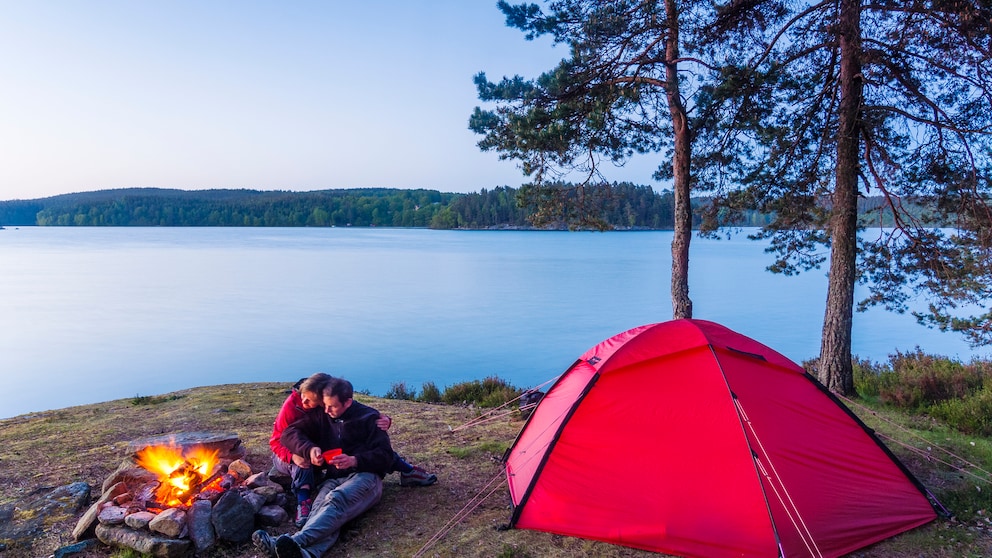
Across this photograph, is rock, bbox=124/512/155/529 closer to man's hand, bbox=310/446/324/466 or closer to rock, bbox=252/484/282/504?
rock, bbox=252/484/282/504

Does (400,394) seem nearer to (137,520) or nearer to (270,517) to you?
(270,517)

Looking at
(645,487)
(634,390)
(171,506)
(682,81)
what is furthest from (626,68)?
(171,506)

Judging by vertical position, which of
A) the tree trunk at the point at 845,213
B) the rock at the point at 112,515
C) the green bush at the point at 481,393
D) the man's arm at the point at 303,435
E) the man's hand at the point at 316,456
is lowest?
the green bush at the point at 481,393

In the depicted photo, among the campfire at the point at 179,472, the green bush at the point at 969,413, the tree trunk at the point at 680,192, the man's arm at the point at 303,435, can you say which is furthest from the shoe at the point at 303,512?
the green bush at the point at 969,413

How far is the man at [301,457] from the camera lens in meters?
4.88

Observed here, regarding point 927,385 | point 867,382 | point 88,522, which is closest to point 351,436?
point 88,522

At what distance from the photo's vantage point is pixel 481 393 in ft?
34.6

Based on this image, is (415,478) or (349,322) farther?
(349,322)

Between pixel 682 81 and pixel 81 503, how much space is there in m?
8.98

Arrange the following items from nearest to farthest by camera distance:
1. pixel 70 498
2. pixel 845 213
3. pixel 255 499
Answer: pixel 255 499
pixel 70 498
pixel 845 213

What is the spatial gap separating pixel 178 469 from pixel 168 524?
777mm

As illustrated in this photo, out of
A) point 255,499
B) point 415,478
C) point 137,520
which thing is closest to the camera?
point 137,520

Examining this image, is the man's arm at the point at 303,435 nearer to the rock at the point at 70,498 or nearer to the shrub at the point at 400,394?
the rock at the point at 70,498

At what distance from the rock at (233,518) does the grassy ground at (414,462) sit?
0.30 feet
